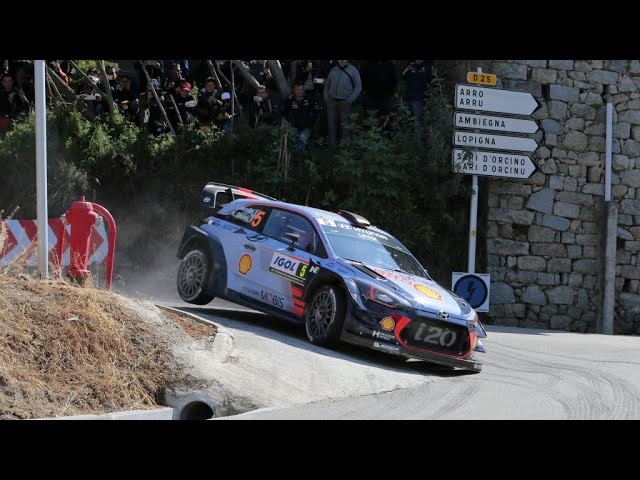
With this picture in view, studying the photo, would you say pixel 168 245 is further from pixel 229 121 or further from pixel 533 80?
pixel 533 80

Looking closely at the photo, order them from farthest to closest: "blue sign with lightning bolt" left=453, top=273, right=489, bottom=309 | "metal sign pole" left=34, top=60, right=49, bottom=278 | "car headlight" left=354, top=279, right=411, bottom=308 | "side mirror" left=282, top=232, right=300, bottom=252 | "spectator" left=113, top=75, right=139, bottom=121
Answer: "spectator" left=113, top=75, right=139, bottom=121 < "blue sign with lightning bolt" left=453, top=273, right=489, bottom=309 < "side mirror" left=282, top=232, right=300, bottom=252 < "car headlight" left=354, top=279, right=411, bottom=308 < "metal sign pole" left=34, top=60, right=49, bottom=278

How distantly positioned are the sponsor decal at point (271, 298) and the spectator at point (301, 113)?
25.7ft

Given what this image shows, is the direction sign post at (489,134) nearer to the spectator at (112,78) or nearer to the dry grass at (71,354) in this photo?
the spectator at (112,78)

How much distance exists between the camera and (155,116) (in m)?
21.9

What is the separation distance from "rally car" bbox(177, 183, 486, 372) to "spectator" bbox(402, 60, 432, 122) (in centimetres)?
663

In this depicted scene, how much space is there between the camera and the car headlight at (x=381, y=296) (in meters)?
11.7

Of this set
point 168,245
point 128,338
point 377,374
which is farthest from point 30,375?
point 168,245

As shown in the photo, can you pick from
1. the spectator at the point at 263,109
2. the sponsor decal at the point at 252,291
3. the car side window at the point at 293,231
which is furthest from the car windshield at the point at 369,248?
the spectator at the point at 263,109

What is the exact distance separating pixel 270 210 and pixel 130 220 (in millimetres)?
8495

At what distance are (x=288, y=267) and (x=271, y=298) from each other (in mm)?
479

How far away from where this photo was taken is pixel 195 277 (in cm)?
1388

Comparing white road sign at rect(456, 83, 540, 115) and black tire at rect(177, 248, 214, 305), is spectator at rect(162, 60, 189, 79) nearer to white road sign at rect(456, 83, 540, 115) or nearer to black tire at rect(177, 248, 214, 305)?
white road sign at rect(456, 83, 540, 115)

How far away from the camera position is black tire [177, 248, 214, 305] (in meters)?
13.7

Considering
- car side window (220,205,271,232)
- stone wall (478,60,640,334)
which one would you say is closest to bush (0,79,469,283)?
stone wall (478,60,640,334)
